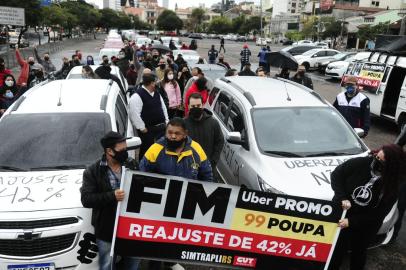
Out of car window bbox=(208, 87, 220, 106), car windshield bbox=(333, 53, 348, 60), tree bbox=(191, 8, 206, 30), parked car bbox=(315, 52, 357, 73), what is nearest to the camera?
car window bbox=(208, 87, 220, 106)

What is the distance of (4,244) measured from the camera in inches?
140

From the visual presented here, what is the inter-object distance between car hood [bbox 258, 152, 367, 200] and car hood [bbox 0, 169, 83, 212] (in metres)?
2.18

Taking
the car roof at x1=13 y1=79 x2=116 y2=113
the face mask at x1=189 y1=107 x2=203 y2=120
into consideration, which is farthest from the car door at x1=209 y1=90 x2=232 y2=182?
the car roof at x1=13 y1=79 x2=116 y2=113

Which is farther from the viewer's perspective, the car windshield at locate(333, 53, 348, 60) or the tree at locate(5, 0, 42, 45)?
the tree at locate(5, 0, 42, 45)

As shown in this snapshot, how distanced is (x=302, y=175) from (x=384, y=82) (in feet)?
23.9

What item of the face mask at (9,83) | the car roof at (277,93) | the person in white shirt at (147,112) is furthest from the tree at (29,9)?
the car roof at (277,93)

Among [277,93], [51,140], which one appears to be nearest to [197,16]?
[277,93]

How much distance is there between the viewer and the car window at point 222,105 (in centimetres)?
657

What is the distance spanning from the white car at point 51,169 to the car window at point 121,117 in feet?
0.11

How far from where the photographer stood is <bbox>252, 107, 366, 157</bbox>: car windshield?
5.11 meters

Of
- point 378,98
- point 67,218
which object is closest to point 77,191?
point 67,218

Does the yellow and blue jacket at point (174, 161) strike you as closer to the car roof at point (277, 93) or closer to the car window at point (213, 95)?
the car roof at point (277, 93)

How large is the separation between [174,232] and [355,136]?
3128 mm

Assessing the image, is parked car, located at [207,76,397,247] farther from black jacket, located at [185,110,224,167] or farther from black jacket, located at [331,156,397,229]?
black jacket, located at [331,156,397,229]
